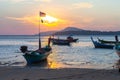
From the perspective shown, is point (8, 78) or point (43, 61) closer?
point (8, 78)

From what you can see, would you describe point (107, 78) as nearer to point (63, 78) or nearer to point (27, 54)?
point (63, 78)

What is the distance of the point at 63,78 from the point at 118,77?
276 cm

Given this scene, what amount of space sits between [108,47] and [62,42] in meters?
26.5

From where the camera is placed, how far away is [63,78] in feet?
54.6

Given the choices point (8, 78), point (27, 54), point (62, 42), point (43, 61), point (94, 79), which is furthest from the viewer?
point (62, 42)

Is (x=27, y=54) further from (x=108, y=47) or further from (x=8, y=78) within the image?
(x=108, y=47)

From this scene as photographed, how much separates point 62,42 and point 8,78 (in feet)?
232

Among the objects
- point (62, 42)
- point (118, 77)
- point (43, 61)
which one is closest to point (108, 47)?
point (62, 42)

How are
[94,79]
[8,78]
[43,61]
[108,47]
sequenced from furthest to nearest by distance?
[108,47], [43,61], [8,78], [94,79]

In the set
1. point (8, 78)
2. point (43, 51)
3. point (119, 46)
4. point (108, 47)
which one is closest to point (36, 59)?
point (43, 51)

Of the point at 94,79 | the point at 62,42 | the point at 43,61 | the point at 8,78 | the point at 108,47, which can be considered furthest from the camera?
the point at 62,42

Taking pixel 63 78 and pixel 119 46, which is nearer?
pixel 63 78

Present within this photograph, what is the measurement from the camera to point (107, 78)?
16.6 meters

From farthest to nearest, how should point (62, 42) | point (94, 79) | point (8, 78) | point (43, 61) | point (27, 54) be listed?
point (62, 42) → point (43, 61) → point (27, 54) → point (8, 78) → point (94, 79)
